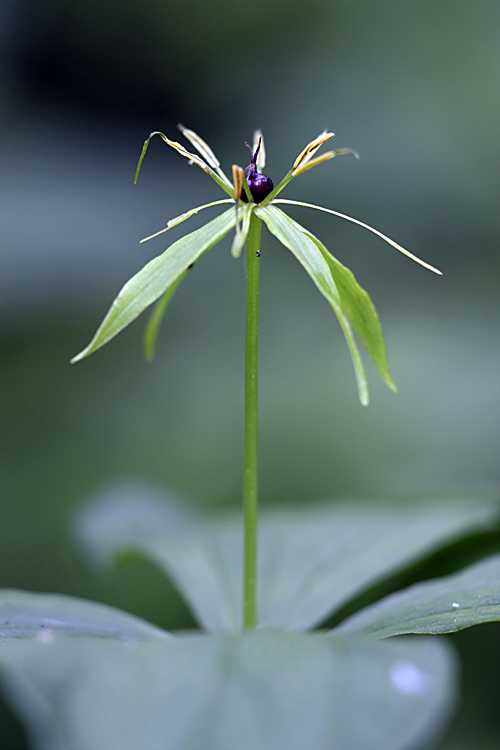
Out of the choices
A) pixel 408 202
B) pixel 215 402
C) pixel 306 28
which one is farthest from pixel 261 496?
pixel 306 28

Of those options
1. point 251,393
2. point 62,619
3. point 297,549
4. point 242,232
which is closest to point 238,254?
point 242,232

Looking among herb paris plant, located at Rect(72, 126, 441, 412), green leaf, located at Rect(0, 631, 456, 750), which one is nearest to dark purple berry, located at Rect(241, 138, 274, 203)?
herb paris plant, located at Rect(72, 126, 441, 412)

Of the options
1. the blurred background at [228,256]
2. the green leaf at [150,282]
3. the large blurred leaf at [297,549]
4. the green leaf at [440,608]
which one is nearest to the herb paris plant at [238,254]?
the green leaf at [150,282]

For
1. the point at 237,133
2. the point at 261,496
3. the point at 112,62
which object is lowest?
the point at 261,496

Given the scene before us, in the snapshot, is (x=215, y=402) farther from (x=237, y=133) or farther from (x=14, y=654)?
(x=14, y=654)

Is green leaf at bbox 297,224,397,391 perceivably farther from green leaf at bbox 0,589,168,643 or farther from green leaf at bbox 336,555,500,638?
green leaf at bbox 0,589,168,643

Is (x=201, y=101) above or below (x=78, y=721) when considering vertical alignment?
above

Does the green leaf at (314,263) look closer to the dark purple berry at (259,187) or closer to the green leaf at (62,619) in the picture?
the dark purple berry at (259,187)
